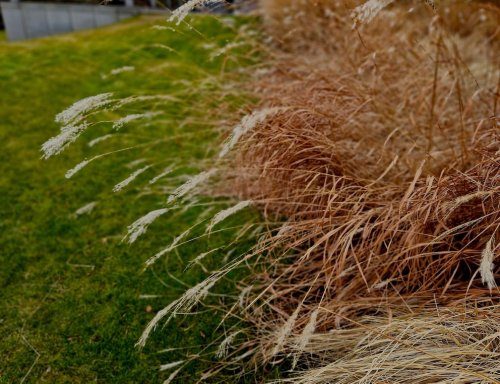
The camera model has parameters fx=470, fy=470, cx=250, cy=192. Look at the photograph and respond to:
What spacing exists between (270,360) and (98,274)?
0.85 meters

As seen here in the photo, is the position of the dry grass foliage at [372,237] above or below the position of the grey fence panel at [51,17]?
below

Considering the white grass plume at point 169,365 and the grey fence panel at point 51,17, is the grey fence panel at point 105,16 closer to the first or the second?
the grey fence panel at point 51,17

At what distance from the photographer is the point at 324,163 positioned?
186 centimetres

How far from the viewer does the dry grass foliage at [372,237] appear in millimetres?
1241

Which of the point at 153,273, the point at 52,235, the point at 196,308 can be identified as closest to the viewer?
the point at 196,308

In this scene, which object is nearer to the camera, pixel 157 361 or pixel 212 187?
pixel 157 361

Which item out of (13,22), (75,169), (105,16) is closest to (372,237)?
(75,169)

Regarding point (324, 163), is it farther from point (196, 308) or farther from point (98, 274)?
point (98, 274)

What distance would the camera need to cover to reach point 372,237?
5.03ft

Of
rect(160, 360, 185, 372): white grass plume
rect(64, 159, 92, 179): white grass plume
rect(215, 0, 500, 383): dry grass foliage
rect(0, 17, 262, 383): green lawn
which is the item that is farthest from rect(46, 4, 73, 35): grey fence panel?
rect(160, 360, 185, 372): white grass plume

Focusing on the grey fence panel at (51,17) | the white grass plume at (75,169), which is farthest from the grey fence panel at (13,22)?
the white grass plume at (75,169)

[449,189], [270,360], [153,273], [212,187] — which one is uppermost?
[449,189]

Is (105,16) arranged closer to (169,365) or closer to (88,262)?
(88,262)

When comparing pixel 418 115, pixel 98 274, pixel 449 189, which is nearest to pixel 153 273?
pixel 98 274
